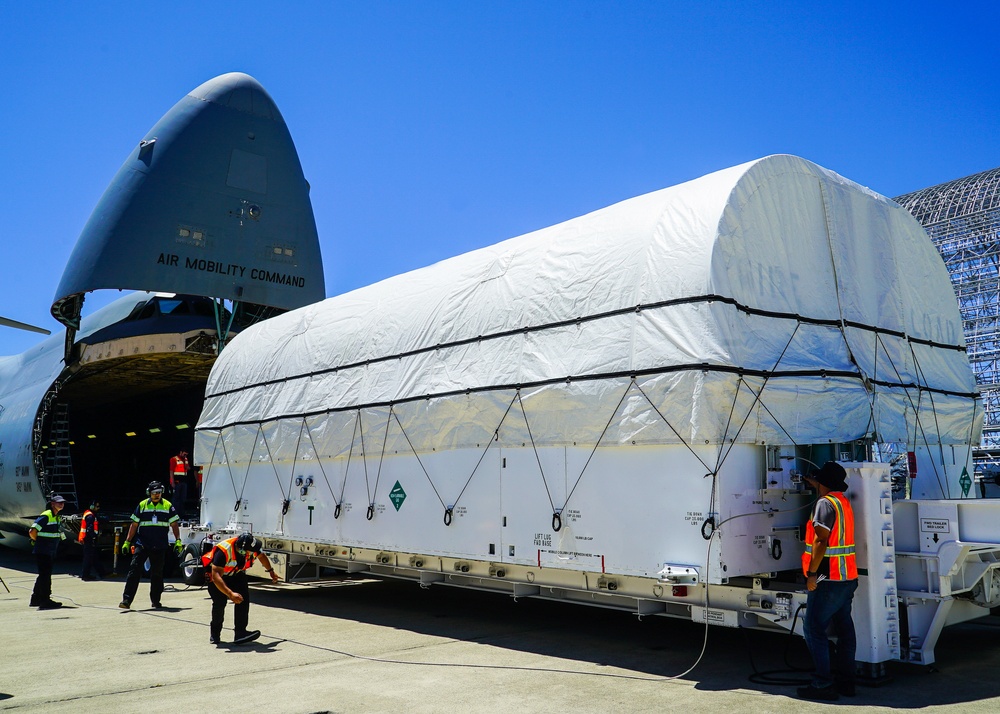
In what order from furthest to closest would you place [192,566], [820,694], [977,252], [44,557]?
[977,252] → [192,566] → [44,557] → [820,694]

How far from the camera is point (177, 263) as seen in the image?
2141 cm

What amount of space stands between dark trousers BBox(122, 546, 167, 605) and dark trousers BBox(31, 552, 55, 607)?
1.66m

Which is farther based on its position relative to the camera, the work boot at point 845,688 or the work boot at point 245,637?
the work boot at point 245,637

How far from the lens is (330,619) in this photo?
12.5m

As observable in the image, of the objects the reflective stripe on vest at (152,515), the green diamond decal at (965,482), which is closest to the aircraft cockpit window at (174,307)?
the reflective stripe on vest at (152,515)

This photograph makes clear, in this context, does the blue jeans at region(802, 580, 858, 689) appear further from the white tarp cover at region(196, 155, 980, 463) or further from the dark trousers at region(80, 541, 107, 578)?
the dark trousers at region(80, 541, 107, 578)

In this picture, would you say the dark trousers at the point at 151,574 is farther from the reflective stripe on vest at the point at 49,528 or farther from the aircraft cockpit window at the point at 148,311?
the aircraft cockpit window at the point at 148,311

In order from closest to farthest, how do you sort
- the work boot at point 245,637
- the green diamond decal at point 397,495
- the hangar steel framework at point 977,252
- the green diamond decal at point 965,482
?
the work boot at point 245,637
the green diamond decal at point 965,482
the green diamond decal at point 397,495
the hangar steel framework at point 977,252

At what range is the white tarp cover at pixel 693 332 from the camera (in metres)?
8.07

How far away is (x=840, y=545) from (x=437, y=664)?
4.45 meters

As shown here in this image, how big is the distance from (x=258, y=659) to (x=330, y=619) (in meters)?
3.18

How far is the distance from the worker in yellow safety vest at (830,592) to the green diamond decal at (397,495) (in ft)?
19.6

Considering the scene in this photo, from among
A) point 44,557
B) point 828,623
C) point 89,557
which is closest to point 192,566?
point 44,557

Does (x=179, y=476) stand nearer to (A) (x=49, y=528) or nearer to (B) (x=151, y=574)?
(A) (x=49, y=528)
